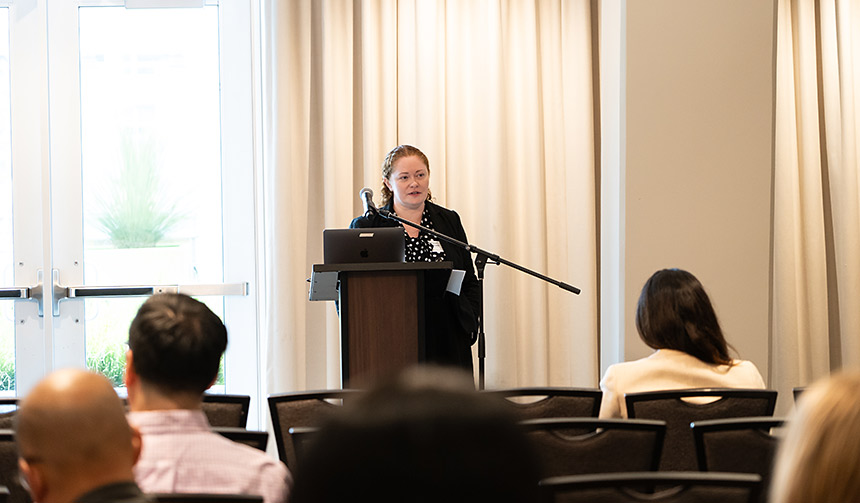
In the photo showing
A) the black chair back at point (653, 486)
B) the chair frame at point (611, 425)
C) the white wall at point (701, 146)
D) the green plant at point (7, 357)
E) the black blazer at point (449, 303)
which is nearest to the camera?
the black chair back at point (653, 486)

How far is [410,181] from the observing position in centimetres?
467

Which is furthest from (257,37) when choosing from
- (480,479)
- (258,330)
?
(480,479)

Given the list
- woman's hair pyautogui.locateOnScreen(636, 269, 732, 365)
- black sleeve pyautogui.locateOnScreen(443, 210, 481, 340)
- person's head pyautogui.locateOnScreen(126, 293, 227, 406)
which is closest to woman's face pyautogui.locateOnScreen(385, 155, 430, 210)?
black sleeve pyautogui.locateOnScreen(443, 210, 481, 340)

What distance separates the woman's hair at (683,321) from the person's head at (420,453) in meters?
2.77

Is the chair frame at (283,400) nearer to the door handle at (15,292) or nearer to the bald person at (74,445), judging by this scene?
the bald person at (74,445)

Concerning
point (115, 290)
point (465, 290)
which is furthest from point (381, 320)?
point (115, 290)

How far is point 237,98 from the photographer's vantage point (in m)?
6.04

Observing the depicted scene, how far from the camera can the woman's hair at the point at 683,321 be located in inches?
131

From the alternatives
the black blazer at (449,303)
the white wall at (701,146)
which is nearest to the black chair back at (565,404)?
the black blazer at (449,303)

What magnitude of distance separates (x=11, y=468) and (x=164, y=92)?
406cm

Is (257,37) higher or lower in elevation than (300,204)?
higher

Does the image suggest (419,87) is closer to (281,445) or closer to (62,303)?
(62,303)

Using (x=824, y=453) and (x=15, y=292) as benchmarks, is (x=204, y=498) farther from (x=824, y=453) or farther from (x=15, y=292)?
(x=15, y=292)

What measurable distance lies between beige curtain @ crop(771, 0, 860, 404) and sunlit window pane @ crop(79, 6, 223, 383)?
3506 mm
